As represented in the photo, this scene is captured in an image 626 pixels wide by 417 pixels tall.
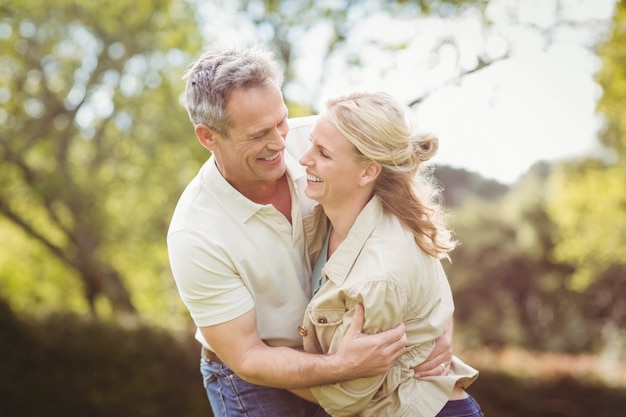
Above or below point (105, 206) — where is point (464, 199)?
below

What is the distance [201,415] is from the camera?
966cm

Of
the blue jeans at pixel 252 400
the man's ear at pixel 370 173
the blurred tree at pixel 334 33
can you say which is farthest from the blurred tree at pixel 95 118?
the man's ear at pixel 370 173

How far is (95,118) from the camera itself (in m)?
15.2

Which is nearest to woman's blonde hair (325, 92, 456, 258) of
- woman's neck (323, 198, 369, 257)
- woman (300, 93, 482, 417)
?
woman (300, 93, 482, 417)

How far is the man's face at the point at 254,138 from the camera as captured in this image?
3234mm

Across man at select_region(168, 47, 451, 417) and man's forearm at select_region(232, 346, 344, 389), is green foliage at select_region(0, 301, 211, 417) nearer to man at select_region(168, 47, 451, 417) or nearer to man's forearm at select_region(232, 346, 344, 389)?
man at select_region(168, 47, 451, 417)

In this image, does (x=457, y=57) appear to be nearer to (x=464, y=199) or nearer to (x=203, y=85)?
(x=203, y=85)

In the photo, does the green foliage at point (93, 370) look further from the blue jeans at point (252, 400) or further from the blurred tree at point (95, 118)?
the blue jeans at point (252, 400)

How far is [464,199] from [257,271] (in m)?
26.6

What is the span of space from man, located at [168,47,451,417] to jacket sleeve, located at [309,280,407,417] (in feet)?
0.38

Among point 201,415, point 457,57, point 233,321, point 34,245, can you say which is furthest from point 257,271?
point 34,245

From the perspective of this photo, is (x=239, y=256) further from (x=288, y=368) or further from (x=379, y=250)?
(x=379, y=250)

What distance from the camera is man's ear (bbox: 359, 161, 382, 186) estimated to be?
3045 mm

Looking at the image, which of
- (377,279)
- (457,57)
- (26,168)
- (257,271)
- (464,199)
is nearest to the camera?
(377,279)
